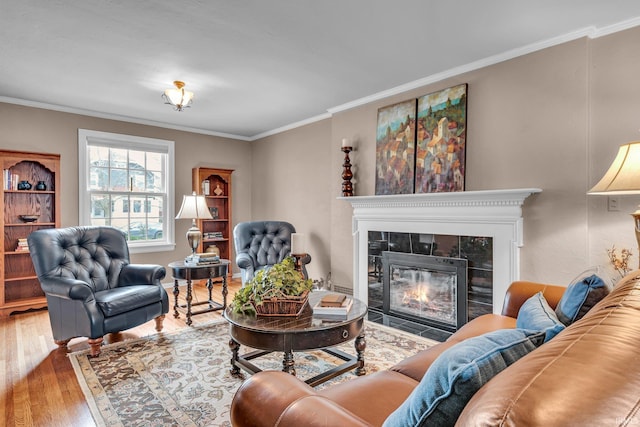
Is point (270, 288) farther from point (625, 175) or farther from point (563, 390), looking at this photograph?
point (625, 175)

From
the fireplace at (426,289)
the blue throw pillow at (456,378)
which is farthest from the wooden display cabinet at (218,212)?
the blue throw pillow at (456,378)

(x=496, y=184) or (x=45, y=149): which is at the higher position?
(x=45, y=149)

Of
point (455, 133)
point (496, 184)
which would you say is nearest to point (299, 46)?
point (455, 133)

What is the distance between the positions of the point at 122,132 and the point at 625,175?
5.42 meters

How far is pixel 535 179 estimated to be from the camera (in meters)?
2.96

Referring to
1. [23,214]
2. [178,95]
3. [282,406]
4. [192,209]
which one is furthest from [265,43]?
[23,214]

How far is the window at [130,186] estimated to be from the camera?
4.81 meters

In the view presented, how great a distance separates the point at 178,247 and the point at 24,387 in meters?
3.28

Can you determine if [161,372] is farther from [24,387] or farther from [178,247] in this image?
[178,247]

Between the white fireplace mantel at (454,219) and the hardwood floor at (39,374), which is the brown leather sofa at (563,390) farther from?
the white fireplace mantel at (454,219)

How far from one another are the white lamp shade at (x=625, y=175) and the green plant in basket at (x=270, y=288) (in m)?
1.81

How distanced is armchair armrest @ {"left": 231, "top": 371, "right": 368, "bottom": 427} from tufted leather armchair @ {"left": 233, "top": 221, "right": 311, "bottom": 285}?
330cm

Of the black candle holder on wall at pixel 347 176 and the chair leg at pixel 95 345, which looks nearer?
the chair leg at pixel 95 345

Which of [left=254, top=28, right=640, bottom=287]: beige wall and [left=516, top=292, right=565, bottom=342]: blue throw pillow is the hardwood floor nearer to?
[left=516, top=292, right=565, bottom=342]: blue throw pillow
